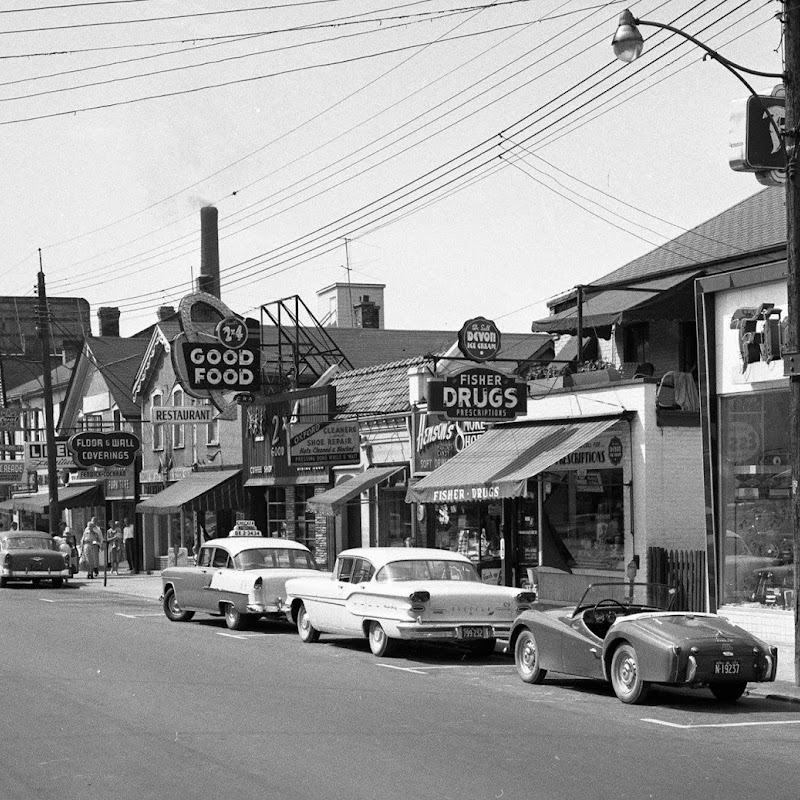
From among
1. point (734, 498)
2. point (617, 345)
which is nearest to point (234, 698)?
point (734, 498)

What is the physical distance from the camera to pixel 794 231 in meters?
14.2

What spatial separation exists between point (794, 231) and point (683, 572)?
8320 mm

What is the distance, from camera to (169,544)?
4234cm

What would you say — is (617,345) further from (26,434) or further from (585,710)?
(26,434)

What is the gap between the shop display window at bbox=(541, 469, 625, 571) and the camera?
2275cm

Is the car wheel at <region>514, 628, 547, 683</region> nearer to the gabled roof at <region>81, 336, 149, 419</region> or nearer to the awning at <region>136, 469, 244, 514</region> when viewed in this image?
the awning at <region>136, 469, 244, 514</region>

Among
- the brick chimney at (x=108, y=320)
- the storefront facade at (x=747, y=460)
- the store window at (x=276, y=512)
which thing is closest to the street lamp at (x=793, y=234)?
the storefront facade at (x=747, y=460)

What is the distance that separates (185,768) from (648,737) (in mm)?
3882

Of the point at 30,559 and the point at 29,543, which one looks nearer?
the point at 30,559

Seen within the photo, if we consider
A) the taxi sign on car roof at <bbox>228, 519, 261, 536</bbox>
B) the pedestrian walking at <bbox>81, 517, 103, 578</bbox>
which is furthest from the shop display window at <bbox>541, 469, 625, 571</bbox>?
the pedestrian walking at <bbox>81, 517, 103, 578</bbox>

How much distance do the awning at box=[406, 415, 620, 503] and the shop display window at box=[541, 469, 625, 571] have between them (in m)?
0.89

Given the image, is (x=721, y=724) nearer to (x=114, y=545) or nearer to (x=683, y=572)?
(x=683, y=572)

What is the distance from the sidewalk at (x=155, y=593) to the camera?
13.6 meters

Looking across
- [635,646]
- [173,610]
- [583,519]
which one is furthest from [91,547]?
[635,646]
